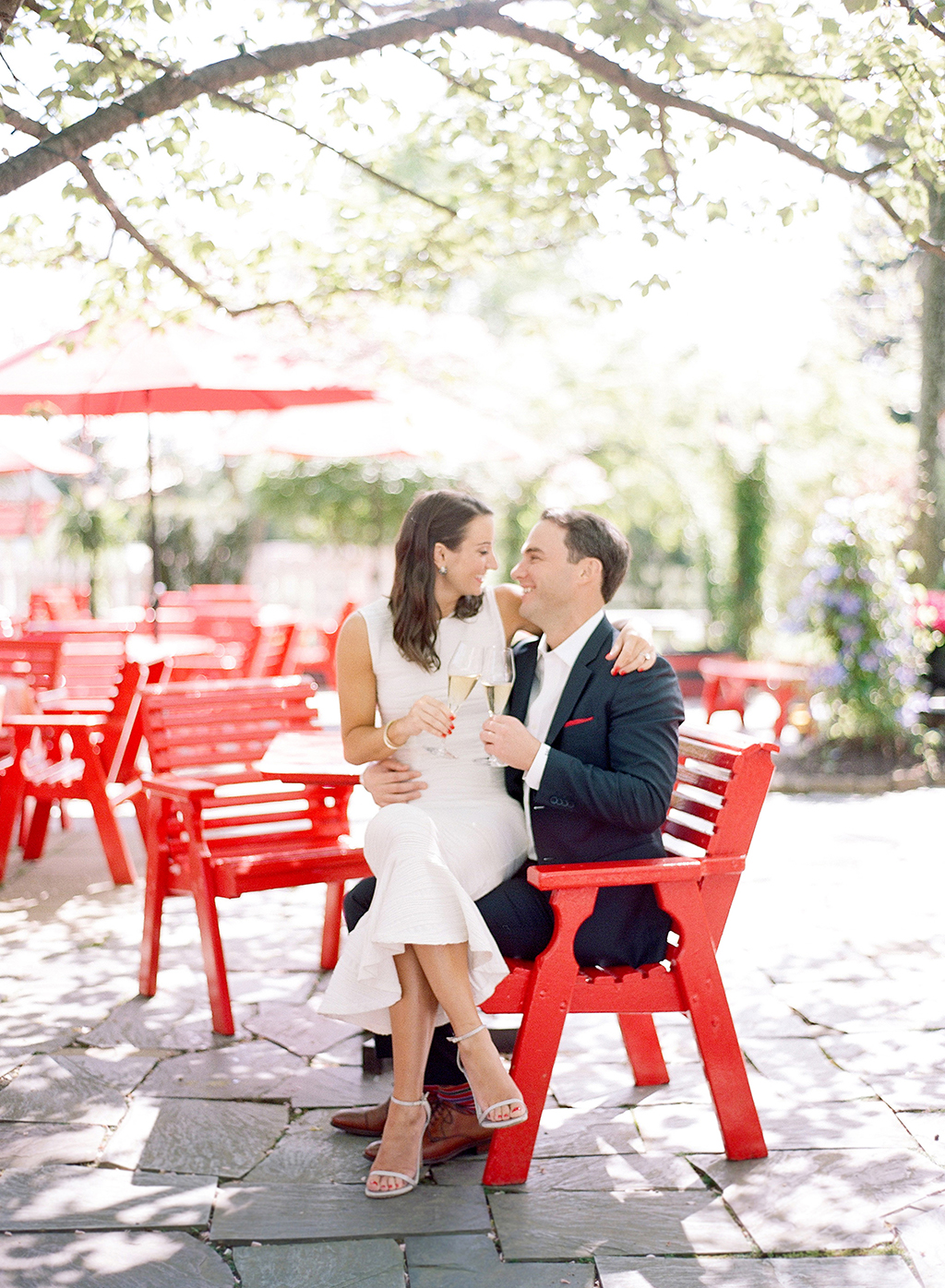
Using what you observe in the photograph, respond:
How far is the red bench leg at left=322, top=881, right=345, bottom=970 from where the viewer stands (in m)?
4.30

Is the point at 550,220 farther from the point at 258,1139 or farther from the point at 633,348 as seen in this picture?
the point at 633,348

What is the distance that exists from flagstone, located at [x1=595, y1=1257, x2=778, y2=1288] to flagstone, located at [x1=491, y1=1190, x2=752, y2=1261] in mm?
32

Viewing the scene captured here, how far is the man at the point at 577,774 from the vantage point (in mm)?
2939

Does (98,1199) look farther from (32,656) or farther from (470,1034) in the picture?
(32,656)

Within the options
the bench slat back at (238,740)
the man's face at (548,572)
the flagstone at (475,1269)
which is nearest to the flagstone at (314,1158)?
the flagstone at (475,1269)

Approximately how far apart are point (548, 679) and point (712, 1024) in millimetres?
912

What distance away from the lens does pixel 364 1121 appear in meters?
3.16

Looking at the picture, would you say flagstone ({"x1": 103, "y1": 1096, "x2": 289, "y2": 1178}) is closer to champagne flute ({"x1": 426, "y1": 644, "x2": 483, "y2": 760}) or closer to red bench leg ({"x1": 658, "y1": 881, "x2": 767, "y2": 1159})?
red bench leg ({"x1": 658, "y1": 881, "x2": 767, "y2": 1159})

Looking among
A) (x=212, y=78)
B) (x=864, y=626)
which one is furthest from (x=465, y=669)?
(x=864, y=626)

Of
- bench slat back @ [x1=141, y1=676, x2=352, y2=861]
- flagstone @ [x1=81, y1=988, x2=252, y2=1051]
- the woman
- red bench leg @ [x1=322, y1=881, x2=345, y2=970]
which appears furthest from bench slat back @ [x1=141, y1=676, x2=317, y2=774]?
the woman

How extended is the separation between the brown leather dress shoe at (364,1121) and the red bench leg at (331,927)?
3.73 feet

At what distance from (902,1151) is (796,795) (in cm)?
518

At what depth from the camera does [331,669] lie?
11227 millimetres

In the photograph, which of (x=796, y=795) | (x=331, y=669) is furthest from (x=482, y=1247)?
(x=331, y=669)
